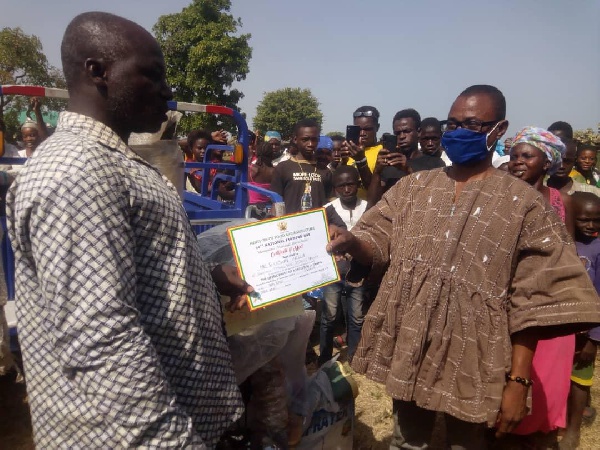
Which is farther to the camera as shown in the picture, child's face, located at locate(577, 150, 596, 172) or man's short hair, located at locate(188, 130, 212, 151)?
man's short hair, located at locate(188, 130, 212, 151)

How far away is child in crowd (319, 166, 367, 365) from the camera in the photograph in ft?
12.9

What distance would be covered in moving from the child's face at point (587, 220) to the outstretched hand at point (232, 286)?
2.73m

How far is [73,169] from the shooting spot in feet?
3.32

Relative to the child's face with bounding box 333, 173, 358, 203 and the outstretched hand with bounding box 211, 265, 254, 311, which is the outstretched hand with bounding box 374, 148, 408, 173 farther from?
the outstretched hand with bounding box 211, 265, 254, 311

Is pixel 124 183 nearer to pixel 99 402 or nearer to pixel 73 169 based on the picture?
pixel 73 169

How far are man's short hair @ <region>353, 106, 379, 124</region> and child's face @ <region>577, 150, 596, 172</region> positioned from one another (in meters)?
3.04

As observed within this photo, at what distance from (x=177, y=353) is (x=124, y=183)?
0.47 metres

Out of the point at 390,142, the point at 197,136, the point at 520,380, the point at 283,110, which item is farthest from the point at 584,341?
the point at 283,110

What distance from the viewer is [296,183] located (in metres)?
4.70

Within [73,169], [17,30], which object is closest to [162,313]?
[73,169]

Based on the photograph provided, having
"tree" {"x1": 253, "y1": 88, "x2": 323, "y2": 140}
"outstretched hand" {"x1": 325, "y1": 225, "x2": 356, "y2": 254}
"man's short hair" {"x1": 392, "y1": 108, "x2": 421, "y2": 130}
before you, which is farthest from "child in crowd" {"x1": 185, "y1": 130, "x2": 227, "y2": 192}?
"tree" {"x1": 253, "y1": 88, "x2": 323, "y2": 140}

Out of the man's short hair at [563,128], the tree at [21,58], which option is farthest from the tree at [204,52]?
the man's short hair at [563,128]

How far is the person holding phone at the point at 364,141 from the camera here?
160 inches

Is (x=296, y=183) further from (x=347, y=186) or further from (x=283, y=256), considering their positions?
(x=283, y=256)
